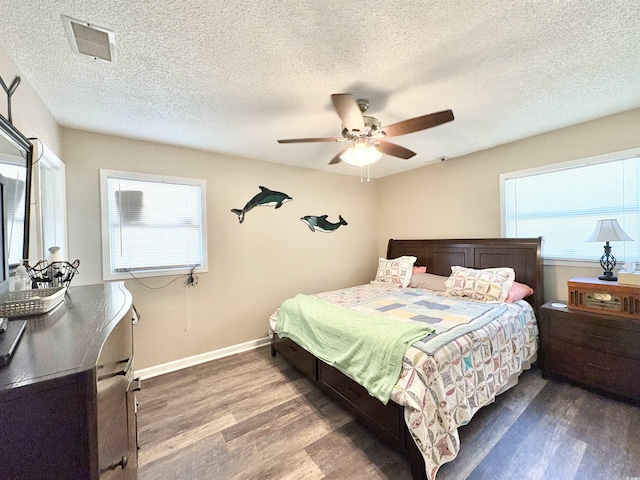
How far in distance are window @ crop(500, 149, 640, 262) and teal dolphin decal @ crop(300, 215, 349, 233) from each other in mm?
2253

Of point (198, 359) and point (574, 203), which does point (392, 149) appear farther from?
point (198, 359)

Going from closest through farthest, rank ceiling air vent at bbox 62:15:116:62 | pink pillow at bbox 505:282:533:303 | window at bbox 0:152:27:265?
window at bbox 0:152:27:265
ceiling air vent at bbox 62:15:116:62
pink pillow at bbox 505:282:533:303

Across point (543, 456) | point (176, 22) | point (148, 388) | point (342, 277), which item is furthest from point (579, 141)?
point (148, 388)

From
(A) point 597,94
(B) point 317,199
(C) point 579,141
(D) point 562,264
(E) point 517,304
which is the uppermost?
(A) point 597,94

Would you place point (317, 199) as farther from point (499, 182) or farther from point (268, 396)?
point (268, 396)

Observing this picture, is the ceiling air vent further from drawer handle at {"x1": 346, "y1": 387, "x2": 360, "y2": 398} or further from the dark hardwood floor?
drawer handle at {"x1": 346, "y1": 387, "x2": 360, "y2": 398}

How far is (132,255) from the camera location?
273cm

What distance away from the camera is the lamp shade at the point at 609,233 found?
222 centimetres

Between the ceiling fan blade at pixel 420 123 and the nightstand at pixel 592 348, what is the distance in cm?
214

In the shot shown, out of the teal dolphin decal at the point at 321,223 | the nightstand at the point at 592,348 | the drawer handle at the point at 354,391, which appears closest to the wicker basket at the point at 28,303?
the drawer handle at the point at 354,391

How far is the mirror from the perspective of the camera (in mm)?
1200

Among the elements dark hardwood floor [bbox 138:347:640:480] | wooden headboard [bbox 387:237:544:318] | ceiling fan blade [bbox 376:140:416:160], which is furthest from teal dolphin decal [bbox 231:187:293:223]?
wooden headboard [bbox 387:237:544:318]

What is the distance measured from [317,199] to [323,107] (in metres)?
1.94

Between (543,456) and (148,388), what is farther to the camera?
(148,388)
